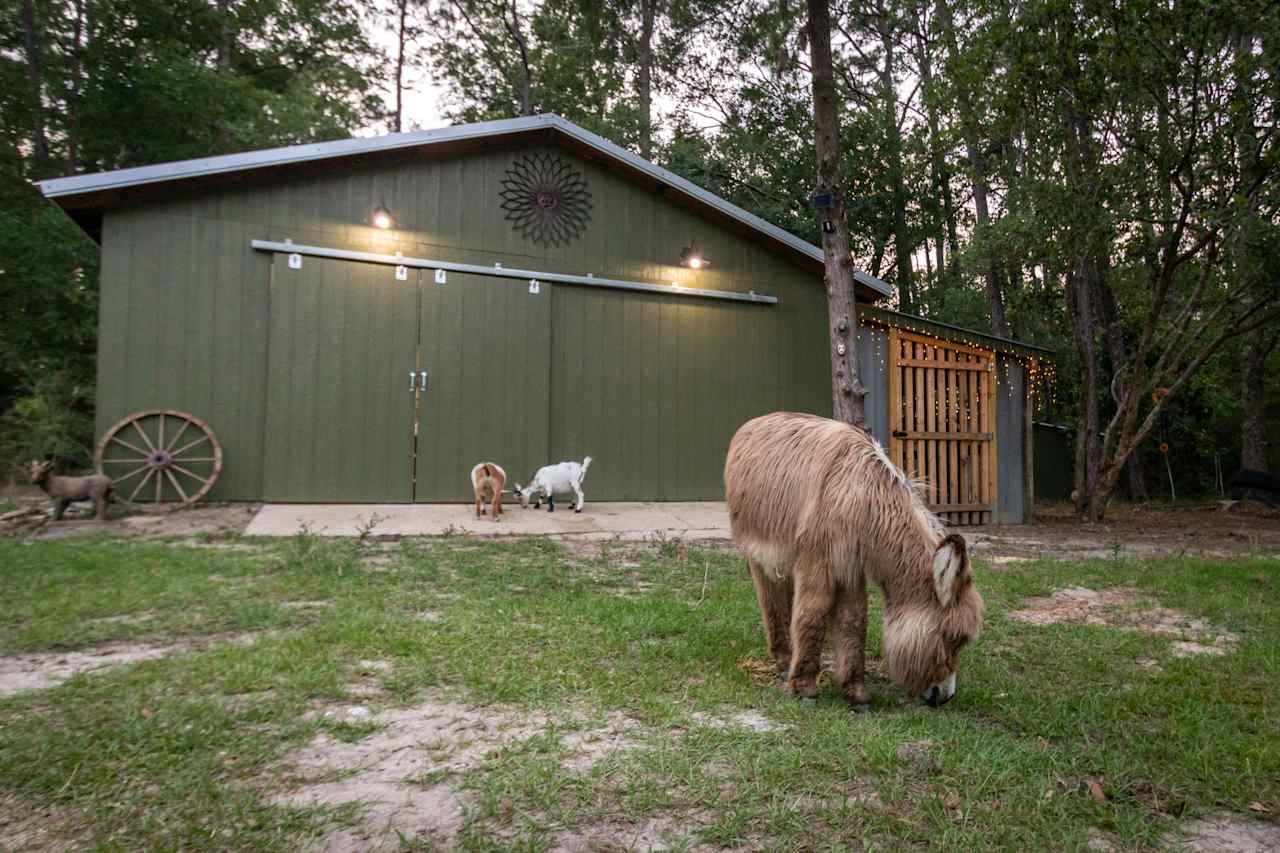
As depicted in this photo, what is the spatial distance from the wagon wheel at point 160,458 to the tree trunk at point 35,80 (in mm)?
8375

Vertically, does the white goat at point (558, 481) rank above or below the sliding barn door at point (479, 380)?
below

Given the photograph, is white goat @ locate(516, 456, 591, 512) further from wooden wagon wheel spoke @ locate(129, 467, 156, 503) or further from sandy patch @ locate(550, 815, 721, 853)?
sandy patch @ locate(550, 815, 721, 853)

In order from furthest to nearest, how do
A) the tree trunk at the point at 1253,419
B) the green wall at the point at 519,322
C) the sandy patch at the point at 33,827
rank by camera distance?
the tree trunk at the point at 1253,419
the green wall at the point at 519,322
the sandy patch at the point at 33,827

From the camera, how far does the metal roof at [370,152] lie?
6.64 m

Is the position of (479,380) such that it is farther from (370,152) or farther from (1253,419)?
(1253,419)

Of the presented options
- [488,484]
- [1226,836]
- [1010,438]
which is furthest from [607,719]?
[1010,438]

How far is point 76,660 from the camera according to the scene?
9.37 feet

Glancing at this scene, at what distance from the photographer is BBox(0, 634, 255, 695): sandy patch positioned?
260cm

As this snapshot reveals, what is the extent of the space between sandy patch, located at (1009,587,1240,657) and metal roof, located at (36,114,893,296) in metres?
5.46

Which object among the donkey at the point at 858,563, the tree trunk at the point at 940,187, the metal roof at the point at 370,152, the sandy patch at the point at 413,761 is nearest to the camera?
the sandy patch at the point at 413,761

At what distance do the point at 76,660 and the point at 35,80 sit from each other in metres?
13.7

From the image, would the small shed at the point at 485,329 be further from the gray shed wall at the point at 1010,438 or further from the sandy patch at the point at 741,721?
the sandy patch at the point at 741,721

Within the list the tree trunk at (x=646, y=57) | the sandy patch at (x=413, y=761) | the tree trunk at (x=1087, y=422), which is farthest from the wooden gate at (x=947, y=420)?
the tree trunk at (x=646, y=57)

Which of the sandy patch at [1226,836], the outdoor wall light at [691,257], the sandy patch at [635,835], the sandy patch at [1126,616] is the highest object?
the outdoor wall light at [691,257]
